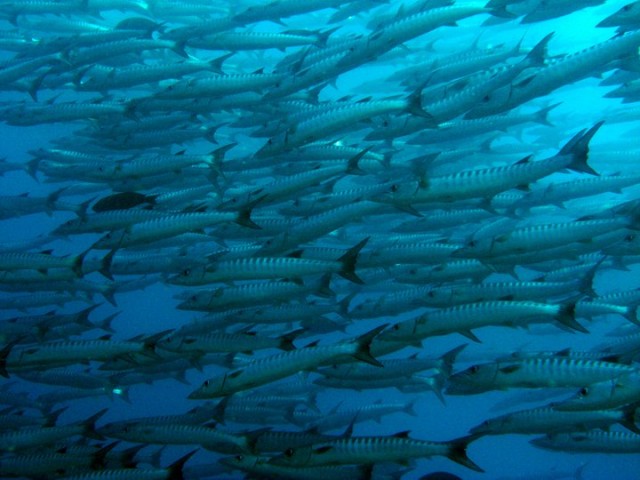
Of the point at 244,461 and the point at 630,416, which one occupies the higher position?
the point at 630,416

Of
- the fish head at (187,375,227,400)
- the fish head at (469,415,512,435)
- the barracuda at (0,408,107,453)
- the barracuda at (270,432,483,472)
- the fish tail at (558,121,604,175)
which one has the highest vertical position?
the fish tail at (558,121,604,175)

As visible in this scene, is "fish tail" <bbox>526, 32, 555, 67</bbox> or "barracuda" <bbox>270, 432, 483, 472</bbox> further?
"fish tail" <bbox>526, 32, 555, 67</bbox>

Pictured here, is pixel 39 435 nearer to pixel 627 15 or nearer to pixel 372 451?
pixel 372 451

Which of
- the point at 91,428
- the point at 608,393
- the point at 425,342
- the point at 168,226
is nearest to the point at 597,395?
the point at 608,393

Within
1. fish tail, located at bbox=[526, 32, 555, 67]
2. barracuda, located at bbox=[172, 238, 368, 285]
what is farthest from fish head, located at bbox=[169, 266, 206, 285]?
fish tail, located at bbox=[526, 32, 555, 67]

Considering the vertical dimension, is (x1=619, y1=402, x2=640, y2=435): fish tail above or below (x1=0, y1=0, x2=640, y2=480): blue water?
above

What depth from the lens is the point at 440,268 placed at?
5867 mm

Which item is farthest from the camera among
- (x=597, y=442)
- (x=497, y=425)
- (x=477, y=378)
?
(x=597, y=442)

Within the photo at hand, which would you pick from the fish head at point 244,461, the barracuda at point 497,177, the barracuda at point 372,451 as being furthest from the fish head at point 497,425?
the barracuda at point 497,177

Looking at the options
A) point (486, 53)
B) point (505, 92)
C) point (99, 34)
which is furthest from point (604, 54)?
point (99, 34)

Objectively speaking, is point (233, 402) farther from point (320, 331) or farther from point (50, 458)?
point (50, 458)

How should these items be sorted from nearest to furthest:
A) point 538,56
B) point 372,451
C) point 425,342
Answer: point 372,451 < point 538,56 < point 425,342

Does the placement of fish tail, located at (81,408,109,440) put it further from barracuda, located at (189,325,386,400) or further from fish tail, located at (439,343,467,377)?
fish tail, located at (439,343,467,377)

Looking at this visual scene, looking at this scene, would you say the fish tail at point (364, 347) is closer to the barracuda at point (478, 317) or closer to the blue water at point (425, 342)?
the barracuda at point (478, 317)
